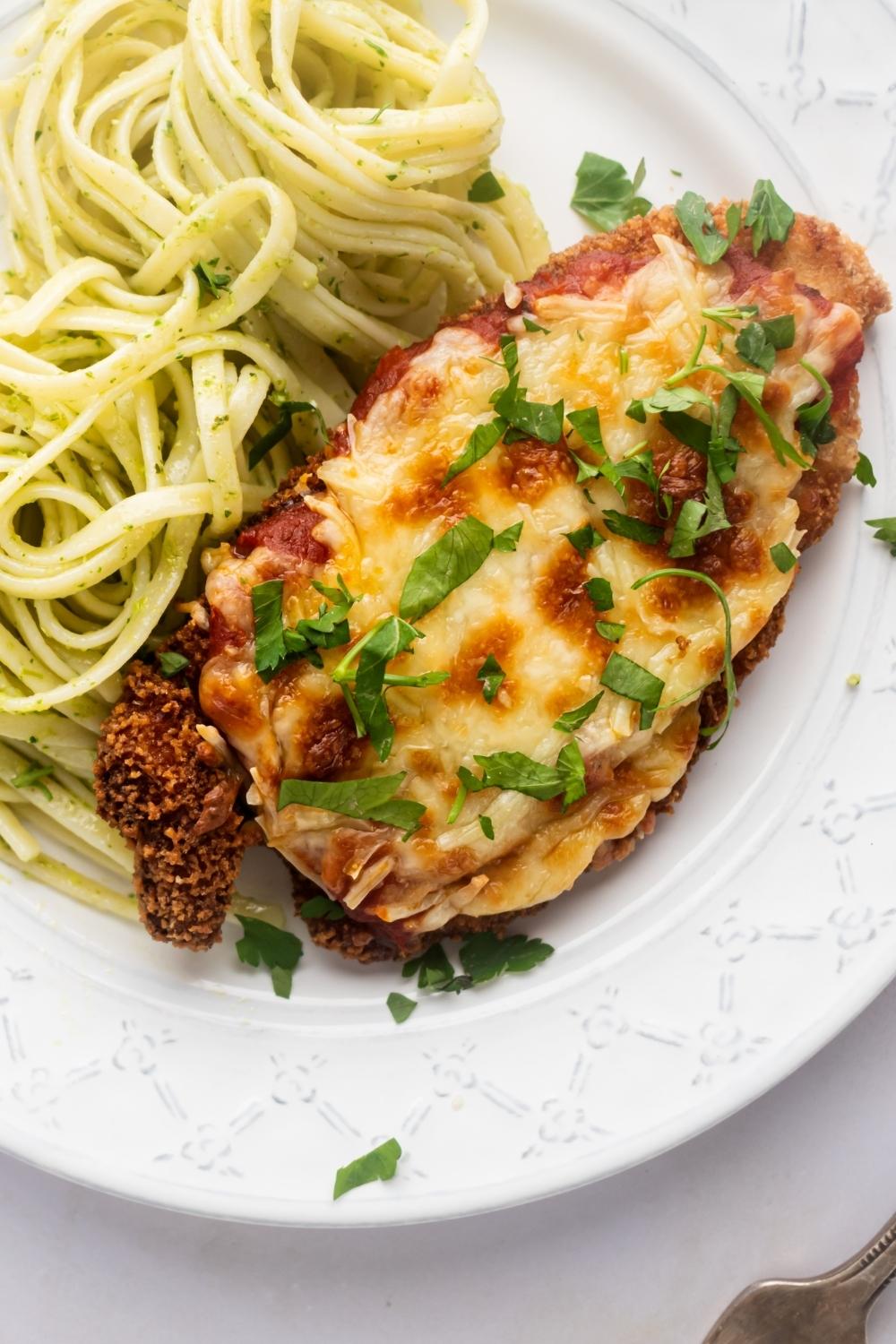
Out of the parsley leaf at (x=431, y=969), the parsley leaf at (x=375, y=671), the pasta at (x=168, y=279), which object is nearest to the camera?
the parsley leaf at (x=375, y=671)

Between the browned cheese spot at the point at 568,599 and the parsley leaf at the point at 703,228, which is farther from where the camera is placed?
the parsley leaf at the point at 703,228

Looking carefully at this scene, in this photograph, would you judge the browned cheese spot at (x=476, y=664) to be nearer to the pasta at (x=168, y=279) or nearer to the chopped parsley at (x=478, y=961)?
the pasta at (x=168, y=279)

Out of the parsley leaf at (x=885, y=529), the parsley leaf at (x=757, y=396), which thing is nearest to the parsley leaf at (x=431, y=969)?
the parsley leaf at (x=757, y=396)

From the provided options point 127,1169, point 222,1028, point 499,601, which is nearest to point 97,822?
point 222,1028

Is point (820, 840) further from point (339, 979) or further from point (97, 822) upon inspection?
point (97, 822)

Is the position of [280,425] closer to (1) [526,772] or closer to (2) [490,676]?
(2) [490,676]

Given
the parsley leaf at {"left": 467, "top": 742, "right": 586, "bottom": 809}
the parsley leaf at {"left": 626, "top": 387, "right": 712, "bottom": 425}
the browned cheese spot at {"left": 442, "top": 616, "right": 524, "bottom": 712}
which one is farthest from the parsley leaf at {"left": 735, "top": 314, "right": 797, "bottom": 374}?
the parsley leaf at {"left": 467, "top": 742, "right": 586, "bottom": 809}

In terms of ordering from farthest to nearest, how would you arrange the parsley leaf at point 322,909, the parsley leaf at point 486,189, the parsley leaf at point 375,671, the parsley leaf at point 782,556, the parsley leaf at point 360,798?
the parsley leaf at point 486,189, the parsley leaf at point 322,909, the parsley leaf at point 782,556, the parsley leaf at point 360,798, the parsley leaf at point 375,671

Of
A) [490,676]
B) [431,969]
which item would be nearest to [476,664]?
[490,676]
